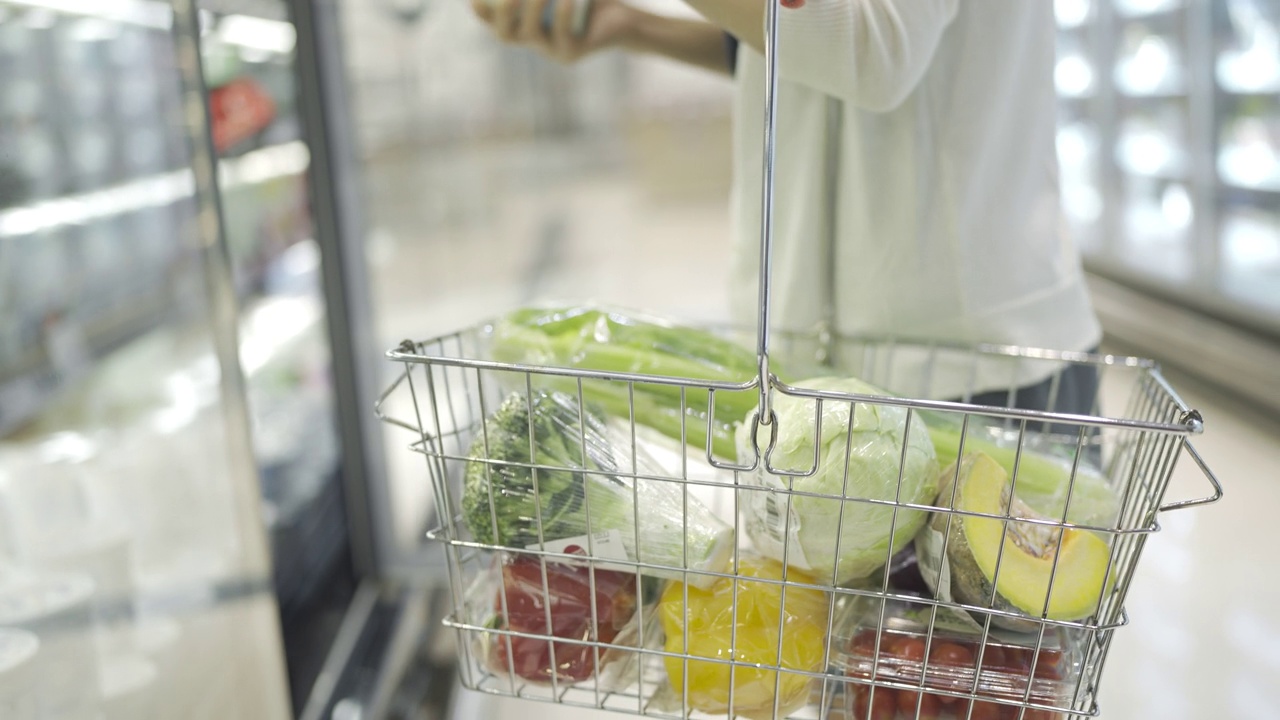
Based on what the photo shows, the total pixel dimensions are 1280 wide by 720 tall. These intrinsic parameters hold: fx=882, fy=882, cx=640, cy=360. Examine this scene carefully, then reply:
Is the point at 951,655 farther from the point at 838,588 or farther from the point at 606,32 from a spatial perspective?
the point at 606,32

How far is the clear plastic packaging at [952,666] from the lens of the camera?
0.49 meters

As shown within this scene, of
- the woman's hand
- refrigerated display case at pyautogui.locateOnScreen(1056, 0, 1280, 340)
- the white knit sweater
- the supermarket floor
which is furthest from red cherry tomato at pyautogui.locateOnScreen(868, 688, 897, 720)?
refrigerated display case at pyautogui.locateOnScreen(1056, 0, 1280, 340)

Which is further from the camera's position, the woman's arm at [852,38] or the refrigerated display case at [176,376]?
the refrigerated display case at [176,376]

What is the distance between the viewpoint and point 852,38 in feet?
1.74

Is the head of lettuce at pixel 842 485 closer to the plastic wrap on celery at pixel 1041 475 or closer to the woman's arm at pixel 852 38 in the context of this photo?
the plastic wrap on celery at pixel 1041 475

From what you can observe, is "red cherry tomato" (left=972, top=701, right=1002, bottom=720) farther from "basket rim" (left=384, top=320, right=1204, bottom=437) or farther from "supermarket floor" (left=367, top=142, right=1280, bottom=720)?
"supermarket floor" (left=367, top=142, right=1280, bottom=720)

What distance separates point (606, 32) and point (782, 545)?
57 cm

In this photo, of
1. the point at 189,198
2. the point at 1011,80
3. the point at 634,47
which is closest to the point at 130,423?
the point at 189,198

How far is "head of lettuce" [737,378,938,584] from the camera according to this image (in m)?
0.48

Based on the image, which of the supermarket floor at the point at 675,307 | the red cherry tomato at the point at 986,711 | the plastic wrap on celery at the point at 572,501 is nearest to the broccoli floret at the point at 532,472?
the plastic wrap on celery at the point at 572,501

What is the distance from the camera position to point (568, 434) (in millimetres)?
535

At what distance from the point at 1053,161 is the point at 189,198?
1.23 m

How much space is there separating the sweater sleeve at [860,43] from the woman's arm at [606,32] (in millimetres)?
332

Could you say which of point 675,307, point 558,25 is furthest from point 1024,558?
point 675,307
